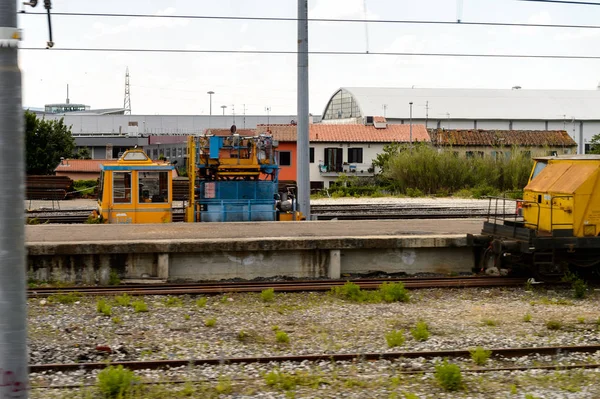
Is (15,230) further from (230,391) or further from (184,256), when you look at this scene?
(184,256)

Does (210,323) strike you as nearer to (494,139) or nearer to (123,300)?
(123,300)

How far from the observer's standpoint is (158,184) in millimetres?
18953

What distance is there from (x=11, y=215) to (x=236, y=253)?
9708 millimetres

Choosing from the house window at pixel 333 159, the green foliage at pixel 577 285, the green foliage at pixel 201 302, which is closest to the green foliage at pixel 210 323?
the green foliage at pixel 201 302

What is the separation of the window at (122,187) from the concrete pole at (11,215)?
1417 centimetres

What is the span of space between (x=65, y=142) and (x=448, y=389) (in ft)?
156

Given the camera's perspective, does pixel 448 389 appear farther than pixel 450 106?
No

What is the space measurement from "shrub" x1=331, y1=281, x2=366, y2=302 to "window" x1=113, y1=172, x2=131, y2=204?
8.16m

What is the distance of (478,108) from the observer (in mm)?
70312

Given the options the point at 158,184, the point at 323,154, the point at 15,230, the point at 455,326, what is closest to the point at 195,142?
the point at 158,184

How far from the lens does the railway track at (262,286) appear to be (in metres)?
12.4

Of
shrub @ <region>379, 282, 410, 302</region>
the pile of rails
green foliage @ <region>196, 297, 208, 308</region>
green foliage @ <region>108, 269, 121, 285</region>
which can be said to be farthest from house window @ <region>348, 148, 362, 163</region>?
green foliage @ <region>196, 297, 208, 308</region>

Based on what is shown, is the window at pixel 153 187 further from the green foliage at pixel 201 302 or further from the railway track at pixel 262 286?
the green foliage at pixel 201 302

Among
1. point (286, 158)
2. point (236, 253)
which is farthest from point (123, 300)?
point (286, 158)
